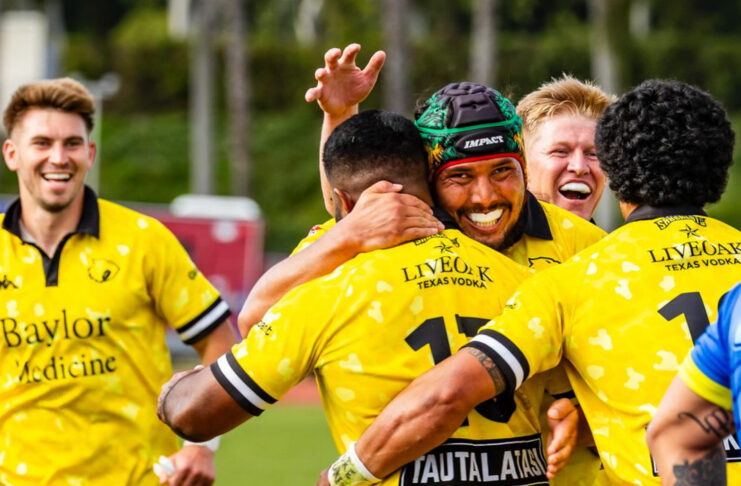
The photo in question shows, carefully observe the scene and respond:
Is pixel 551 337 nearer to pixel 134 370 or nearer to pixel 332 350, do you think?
pixel 332 350

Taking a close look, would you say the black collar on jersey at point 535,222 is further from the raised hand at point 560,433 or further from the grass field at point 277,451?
the grass field at point 277,451

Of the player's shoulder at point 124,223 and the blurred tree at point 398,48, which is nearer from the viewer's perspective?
the player's shoulder at point 124,223

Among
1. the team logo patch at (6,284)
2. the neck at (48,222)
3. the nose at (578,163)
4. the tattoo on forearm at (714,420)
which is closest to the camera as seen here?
the tattoo on forearm at (714,420)

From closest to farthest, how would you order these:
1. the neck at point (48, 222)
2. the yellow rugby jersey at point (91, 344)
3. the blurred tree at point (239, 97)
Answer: the yellow rugby jersey at point (91, 344) < the neck at point (48, 222) < the blurred tree at point (239, 97)

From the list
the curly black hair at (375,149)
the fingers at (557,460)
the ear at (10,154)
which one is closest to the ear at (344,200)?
the curly black hair at (375,149)

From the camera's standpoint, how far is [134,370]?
5.38 metres

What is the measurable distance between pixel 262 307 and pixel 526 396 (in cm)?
89

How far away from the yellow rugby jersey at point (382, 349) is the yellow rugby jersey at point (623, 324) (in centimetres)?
20

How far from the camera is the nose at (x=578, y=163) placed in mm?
4973

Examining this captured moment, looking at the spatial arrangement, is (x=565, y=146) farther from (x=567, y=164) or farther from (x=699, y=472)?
(x=699, y=472)

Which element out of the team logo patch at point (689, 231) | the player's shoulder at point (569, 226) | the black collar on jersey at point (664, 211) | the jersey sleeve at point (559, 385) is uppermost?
the player's shoulder at point (569, 226)

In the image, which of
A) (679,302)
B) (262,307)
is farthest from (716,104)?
(262,307)

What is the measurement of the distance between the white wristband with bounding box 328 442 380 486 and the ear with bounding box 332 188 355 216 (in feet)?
2.57

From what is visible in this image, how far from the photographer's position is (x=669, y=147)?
12.0 feet
